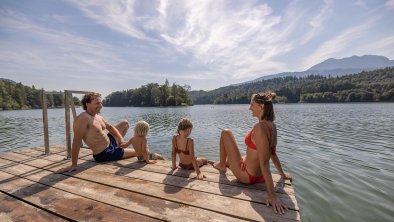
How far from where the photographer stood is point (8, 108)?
9900 centimetres

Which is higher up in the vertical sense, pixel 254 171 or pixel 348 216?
pixel 254 171

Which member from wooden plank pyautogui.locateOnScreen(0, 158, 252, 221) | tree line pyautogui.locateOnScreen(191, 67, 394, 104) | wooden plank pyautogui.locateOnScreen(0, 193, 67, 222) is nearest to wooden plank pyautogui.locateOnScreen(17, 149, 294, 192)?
wooden plank pyautogui.locateOnScreen(0, 158, 252, 221)

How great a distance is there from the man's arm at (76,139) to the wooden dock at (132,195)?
7.8 inches

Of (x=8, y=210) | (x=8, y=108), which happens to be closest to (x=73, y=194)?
(x=8, y=210)

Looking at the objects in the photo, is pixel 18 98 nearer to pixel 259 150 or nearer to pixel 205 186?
pixel 205 186

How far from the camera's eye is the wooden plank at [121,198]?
2.88 metres

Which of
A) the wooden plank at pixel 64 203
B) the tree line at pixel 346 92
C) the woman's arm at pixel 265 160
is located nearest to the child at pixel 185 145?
the woman's arm at pixel 265 160

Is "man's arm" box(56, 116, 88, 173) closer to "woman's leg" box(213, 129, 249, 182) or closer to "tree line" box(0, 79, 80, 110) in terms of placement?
"woman's leg" box(213, 129, 249, 182)

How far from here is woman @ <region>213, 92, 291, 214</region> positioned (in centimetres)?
315

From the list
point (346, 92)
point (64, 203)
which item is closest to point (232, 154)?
point (64, 203)

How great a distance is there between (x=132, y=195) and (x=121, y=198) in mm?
173

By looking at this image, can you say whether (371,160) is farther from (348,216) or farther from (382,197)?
(348,216)

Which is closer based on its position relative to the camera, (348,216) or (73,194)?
(73,194)

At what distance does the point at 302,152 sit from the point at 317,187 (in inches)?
193
